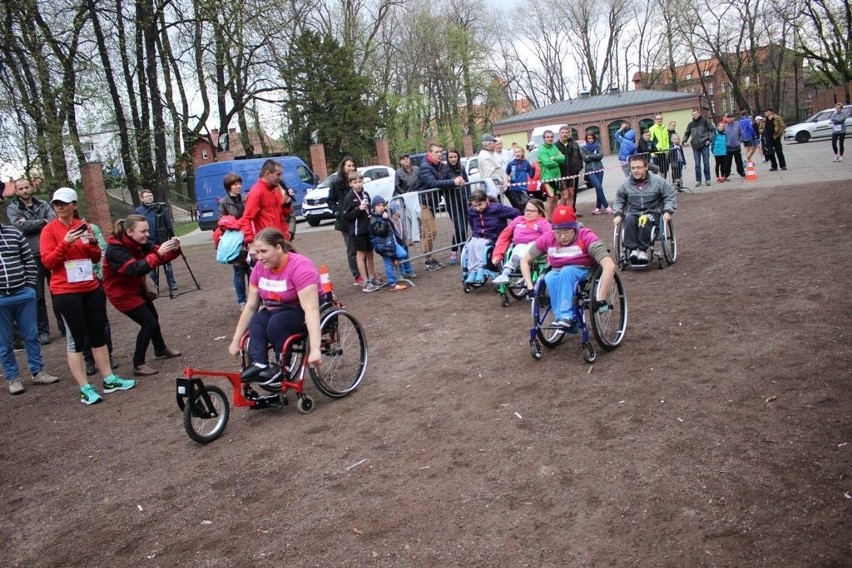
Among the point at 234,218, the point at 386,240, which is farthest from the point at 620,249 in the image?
the point at 234,218

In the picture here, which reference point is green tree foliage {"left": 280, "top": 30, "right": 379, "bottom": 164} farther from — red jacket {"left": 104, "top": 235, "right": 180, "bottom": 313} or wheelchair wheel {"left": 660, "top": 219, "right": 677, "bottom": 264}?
red jacket {"left": 104, "top": 235, "right": 180, "bottom": 313}

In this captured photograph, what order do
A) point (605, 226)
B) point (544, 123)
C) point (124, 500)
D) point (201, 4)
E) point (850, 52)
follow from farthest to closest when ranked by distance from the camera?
point (544, 123), point (850, 52), point (201, 4), point (605, 226), point (124, 500)

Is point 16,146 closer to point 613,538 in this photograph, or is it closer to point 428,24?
point 613,538

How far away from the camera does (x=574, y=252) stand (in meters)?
5.65

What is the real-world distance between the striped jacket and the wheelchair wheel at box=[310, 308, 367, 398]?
136 inches

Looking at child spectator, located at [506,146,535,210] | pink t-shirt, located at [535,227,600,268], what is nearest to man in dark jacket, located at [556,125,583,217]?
child spectator, located at [506,146,535,210]

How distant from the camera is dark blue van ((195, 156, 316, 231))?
22.1 m

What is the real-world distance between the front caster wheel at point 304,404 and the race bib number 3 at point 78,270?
2462 millimetres

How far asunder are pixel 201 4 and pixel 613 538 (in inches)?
1048

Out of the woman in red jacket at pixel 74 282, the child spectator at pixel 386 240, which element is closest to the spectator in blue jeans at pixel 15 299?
the woman in red jacket at pixel 74 282

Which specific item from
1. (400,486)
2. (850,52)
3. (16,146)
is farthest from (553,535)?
(850,52)

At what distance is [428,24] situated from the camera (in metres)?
55.8

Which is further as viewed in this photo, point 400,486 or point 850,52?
point 850,52

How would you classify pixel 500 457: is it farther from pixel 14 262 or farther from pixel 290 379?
pixel 14 262
